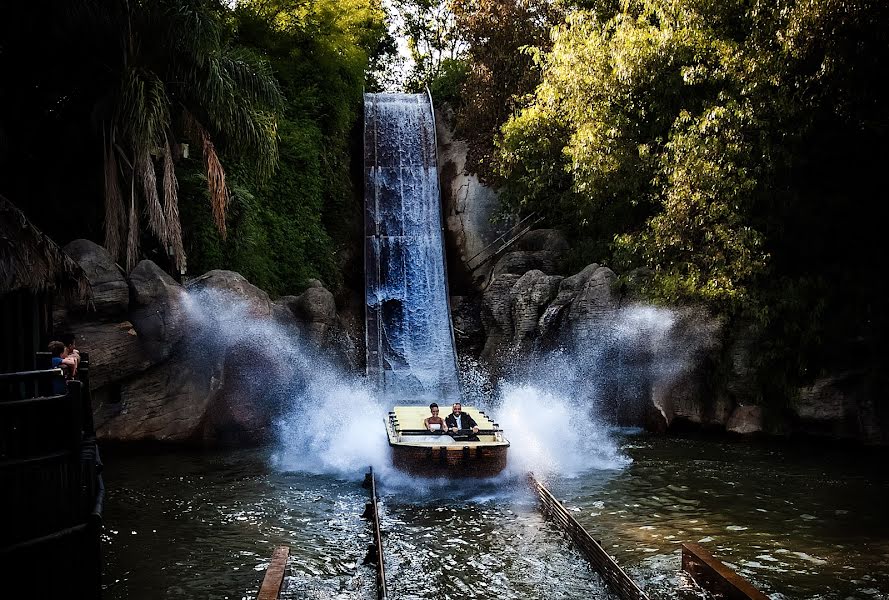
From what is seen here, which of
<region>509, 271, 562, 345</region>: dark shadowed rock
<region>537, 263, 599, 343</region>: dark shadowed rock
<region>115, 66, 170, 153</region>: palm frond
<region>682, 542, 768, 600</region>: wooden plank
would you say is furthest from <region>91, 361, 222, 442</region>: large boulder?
<region>682, 542, 768, 600</region>: wooden plank

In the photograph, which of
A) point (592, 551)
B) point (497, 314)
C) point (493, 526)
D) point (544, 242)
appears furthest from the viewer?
point (544, 242)

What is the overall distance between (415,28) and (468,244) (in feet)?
59.9

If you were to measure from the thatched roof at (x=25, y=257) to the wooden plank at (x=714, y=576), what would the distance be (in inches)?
351

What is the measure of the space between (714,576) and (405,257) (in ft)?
60.3

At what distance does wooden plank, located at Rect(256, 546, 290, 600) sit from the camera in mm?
8297

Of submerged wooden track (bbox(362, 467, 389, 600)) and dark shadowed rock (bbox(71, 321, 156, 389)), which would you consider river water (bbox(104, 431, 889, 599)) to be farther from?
dark shadowed rock (bbox(71, 321, 156, 389))

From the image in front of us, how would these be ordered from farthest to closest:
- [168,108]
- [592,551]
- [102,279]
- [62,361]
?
[168,108] < [102,279] < [62,361] < [592,551]

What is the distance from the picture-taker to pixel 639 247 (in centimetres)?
1938

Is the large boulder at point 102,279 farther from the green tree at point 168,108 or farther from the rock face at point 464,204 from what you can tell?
the rock face at point 464,204

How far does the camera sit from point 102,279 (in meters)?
16.2

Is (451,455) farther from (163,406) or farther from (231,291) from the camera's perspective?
(231,291)

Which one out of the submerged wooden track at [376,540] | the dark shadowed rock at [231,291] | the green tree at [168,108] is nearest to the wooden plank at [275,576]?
the submerged wooden track at [376,540]

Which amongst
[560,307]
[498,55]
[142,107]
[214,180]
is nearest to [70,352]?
[142,107]

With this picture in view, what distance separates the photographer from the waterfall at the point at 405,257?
73.6 feet
